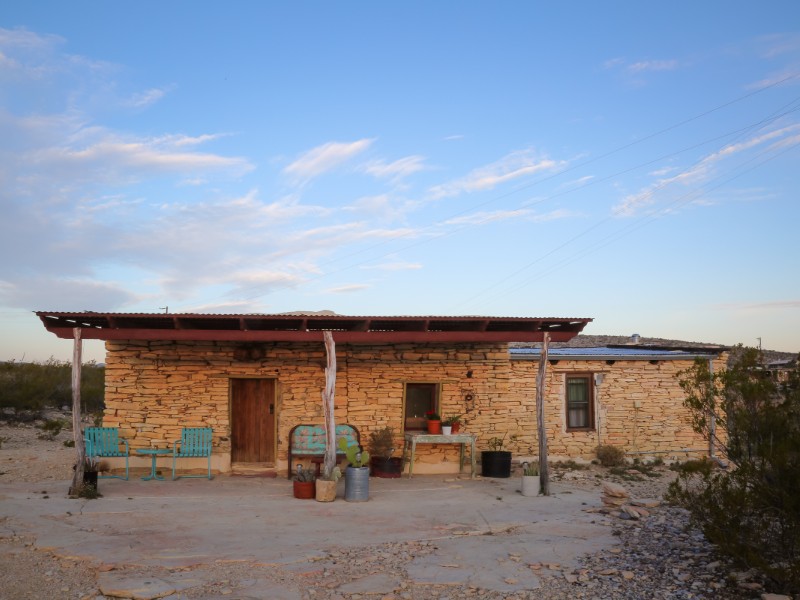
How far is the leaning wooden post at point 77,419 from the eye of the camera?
10.4 metres

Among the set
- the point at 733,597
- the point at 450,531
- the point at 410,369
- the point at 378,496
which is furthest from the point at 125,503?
the point at 733,597

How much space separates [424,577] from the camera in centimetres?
682

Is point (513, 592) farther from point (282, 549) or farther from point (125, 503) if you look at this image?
point (125, 503)

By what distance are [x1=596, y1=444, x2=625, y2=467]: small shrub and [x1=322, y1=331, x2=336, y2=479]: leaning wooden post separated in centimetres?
653

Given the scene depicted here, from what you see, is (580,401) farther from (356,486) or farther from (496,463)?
(356,486)

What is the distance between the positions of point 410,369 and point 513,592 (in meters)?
7.20

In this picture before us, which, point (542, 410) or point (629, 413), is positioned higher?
point (542, 410)

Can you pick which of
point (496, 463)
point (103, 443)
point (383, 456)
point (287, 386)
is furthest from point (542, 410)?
point (103, 443)

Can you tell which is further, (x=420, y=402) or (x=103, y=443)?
(x=420, y=402)

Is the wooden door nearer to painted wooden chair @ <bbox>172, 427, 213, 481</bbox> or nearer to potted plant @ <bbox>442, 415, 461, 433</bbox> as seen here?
painted wooden chair @ <bbox>172, 427, 213, 481</bbox>

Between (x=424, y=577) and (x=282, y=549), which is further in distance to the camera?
(x=282, y=549)

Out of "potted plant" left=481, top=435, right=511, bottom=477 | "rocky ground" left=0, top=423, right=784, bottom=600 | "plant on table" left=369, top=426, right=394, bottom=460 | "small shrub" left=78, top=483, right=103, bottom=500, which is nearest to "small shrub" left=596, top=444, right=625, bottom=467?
"potted plant" left=481, top=435, right=511, bottom=477

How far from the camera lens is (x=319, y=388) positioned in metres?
13.0

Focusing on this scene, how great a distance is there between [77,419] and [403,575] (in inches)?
250
